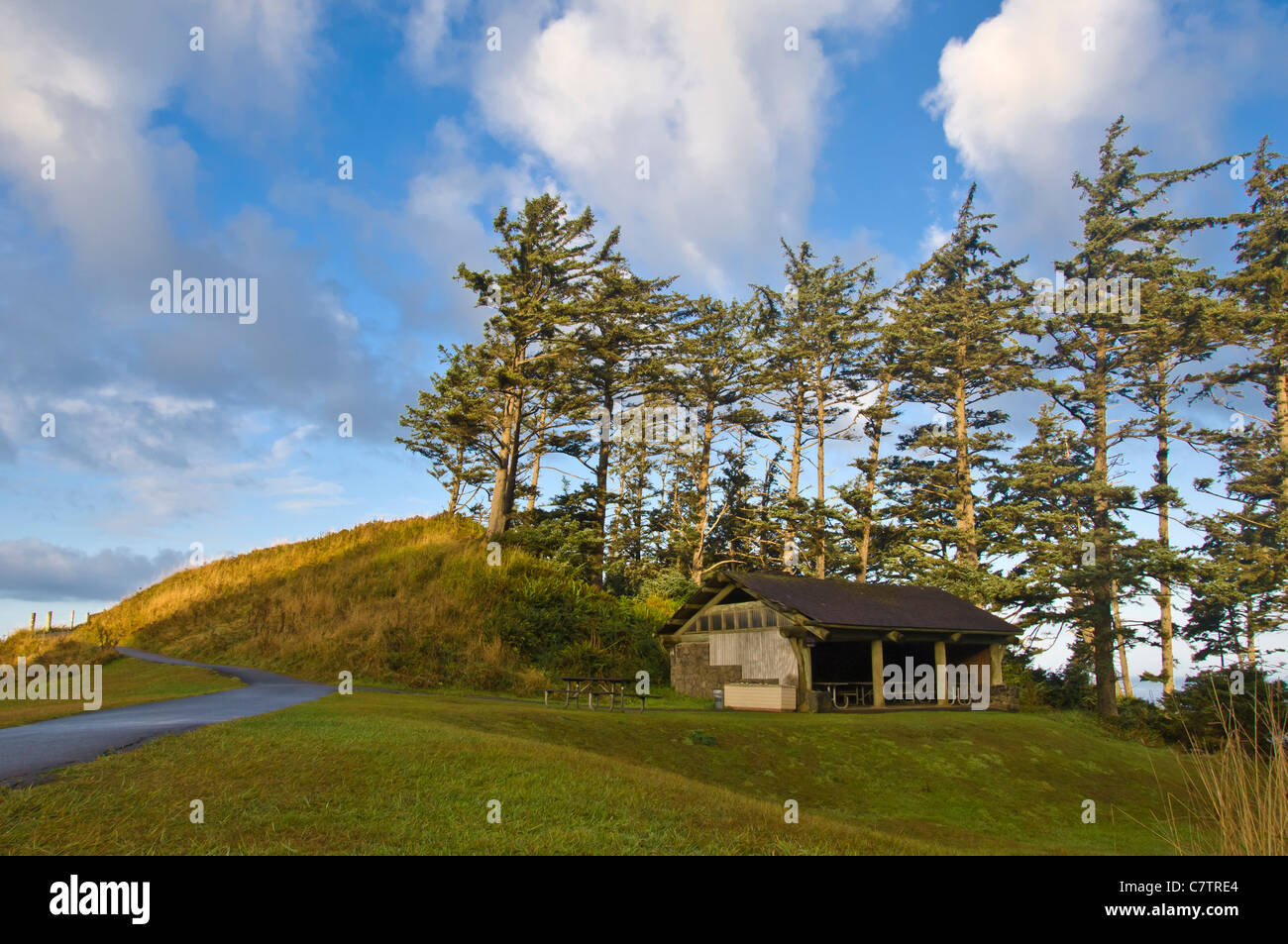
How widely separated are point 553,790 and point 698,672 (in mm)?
20242

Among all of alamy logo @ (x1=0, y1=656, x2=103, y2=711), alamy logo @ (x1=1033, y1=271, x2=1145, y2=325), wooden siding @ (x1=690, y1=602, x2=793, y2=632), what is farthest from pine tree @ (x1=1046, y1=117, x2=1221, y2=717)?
alamy logo @ (x1=0, y1=656, x2=103, y2=711)

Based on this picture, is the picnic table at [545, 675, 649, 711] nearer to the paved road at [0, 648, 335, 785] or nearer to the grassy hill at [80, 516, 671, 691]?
the grassy hill at [80, 516, 671, 691]

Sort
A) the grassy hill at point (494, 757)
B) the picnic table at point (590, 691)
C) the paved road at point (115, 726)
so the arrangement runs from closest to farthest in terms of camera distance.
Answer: the grassy hill at point (494, 757) → the paved road at point (115, 726) → the picnic table at point (590, 691)

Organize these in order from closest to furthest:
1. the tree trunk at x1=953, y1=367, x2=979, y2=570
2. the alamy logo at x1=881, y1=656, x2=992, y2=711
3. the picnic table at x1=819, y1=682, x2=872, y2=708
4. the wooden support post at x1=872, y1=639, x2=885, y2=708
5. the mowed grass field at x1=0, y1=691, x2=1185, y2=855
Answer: the mowed grass field at x1=0, y1=691, x2=1185, y2=855
the wooden support post at x1=872, y1=639, x2=885, y2=708
the picnic table at x1=819, y1=682, x2=872, y2=708
the alamy logo at x1=881, y1=656, x2=992, y2=711
the tree trunk at x1=953, y1=367, x2=979, y2=570

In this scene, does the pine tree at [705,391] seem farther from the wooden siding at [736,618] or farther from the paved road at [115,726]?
the paved road at [115,726]

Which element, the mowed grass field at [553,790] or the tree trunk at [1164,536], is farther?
the tree trunk at [1164,536]

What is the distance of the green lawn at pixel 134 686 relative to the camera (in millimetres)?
14195

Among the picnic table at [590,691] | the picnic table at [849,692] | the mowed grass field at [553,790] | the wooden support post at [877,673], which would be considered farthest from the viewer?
the picnic table at [849,692]

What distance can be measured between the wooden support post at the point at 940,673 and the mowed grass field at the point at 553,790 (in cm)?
757

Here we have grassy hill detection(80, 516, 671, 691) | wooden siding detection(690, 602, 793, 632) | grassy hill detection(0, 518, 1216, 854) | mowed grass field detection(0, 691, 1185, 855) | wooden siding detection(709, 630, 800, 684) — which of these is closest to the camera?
mowed grass field detection(0, 691, 1185, 855)

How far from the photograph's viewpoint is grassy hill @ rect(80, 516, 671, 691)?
24.4 meters

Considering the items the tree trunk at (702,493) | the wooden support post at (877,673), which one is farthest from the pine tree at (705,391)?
the wooden support post at (877,673)
